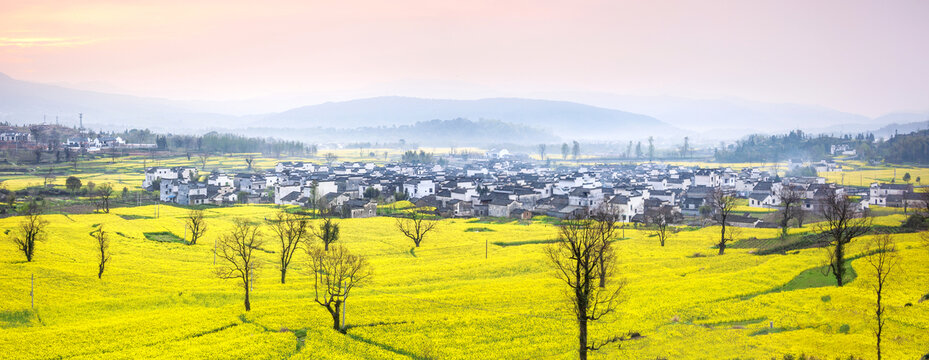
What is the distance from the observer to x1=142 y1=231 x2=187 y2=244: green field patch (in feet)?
186

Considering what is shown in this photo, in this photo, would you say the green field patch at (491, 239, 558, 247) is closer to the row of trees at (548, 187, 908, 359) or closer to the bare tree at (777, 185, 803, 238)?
the row of trees at (548, 187, 908, 359)

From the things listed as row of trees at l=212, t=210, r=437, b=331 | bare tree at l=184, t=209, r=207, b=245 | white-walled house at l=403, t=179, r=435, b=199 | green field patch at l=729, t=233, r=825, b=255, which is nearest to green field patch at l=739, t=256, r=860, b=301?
green field patch at l=729, t=233, r=825, b=255

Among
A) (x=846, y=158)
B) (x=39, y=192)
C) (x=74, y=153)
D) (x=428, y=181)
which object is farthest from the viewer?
(x=846, y=158)

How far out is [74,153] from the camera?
13750 centimetres

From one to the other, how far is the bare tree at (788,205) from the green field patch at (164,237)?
54228 millimetres

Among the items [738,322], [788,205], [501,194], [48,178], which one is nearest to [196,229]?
[501,194]

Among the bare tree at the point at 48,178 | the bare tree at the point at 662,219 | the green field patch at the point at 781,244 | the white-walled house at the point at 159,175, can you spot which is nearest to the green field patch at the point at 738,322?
the green field patch at the point at 781,244

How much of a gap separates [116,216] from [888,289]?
72.5 m

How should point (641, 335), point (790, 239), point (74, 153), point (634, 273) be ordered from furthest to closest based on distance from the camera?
point (74, 153) → point (790, 239) → point (634, 273) → point (641, 335)

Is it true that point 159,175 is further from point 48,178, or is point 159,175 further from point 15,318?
point 15,318

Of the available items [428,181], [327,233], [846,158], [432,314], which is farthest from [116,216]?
[846,158]

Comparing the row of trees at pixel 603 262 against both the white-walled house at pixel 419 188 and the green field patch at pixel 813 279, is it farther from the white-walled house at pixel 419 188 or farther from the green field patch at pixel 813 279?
the white-walled house at pixel 419 188

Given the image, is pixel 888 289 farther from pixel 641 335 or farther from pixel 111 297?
pixel 111 297

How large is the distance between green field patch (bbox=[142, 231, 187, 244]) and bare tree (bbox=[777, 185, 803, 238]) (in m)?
54.2
